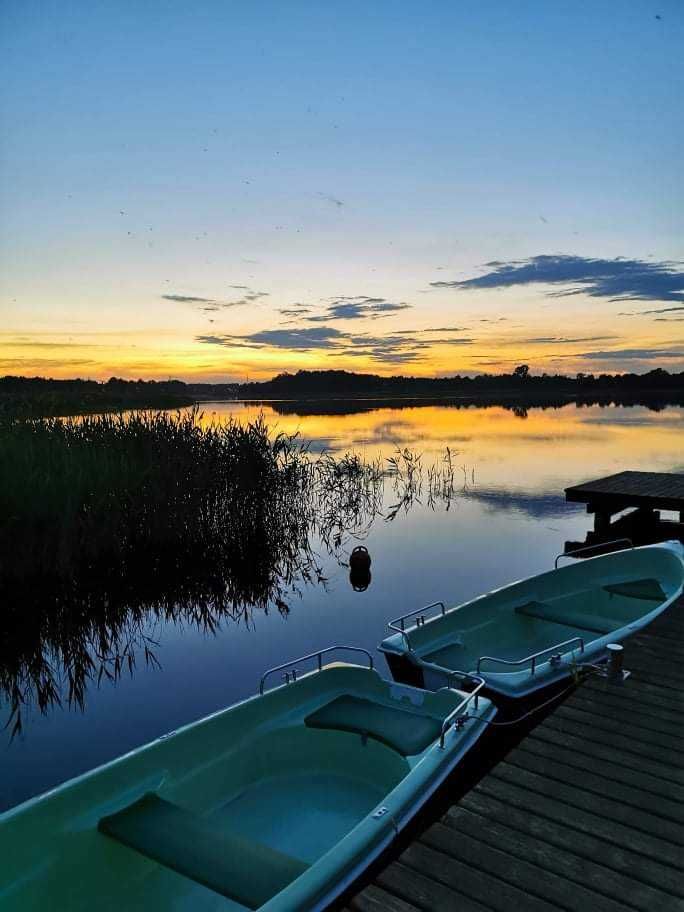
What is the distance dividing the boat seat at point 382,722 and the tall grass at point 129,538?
140 inches

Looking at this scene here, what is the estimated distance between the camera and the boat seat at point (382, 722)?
12.7ft

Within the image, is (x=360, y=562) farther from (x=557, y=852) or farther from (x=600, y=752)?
(x=557, y=852)

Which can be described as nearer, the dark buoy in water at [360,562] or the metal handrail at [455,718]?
the metal handrail at [455,718]

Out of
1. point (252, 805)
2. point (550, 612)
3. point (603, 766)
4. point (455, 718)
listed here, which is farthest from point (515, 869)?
point (550, 612)

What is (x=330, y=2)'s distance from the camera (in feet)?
31.1

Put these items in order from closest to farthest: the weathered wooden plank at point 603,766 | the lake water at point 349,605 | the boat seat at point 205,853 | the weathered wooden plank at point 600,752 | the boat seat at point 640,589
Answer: the boat seat at point 205,853
the weathered wooden plank at point 603,766
the weathered wooden plank at point 600,752
the lake water at point 349,605
the boat seat at point 640,589

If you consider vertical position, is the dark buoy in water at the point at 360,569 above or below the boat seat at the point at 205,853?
below

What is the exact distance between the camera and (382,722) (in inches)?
162

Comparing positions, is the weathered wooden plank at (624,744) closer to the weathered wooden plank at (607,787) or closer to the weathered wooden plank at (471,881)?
the weathered wooden plank at (607,787)

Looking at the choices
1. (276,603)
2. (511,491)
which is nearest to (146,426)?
(276,603)

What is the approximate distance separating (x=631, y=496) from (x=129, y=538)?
9964mm

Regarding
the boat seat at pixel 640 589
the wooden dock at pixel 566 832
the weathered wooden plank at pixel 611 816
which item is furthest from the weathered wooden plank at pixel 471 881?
the boat seat at pixel 640 589

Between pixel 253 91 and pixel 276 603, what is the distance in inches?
316

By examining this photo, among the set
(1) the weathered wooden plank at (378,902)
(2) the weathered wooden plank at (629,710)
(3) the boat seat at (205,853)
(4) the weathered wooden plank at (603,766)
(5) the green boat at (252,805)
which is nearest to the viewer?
(1) the weathered wooden plank at (378,902)
